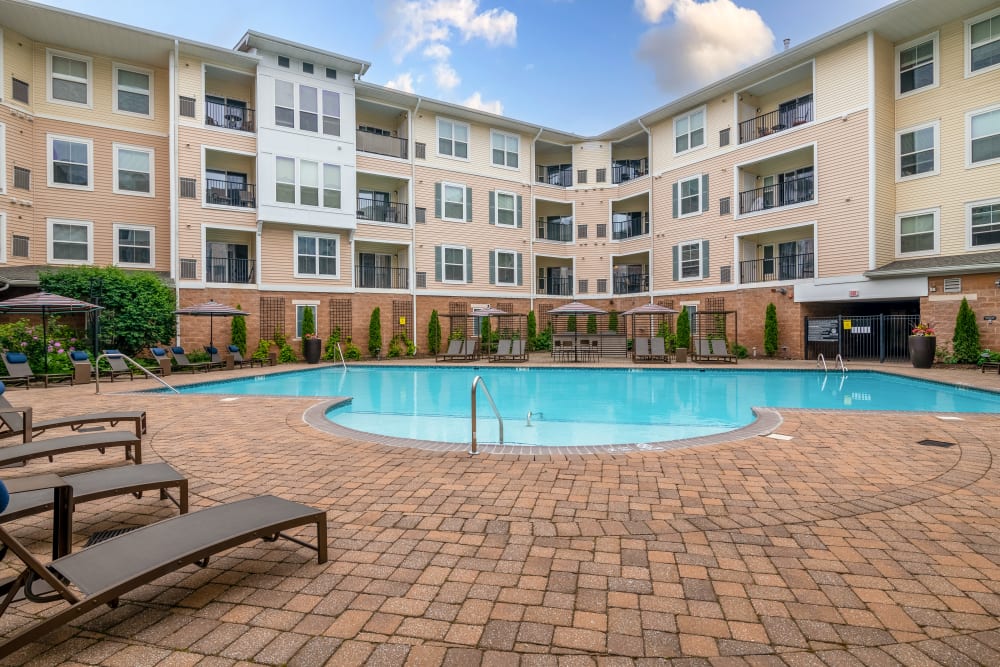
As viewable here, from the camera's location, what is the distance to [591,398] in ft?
38.8

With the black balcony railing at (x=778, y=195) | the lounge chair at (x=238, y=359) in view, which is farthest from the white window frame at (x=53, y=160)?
the black balcony railing at (x=778, y=195)

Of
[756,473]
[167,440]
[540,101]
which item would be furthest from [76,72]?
[756,473]

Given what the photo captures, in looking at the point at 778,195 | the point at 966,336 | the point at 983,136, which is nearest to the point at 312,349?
the point at 778,195

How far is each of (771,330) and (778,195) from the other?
6.02m

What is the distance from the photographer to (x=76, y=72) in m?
18.0

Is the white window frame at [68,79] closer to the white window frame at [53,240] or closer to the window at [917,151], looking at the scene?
the white window frame at [53,240]

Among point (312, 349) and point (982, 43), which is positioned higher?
point (982, 43)

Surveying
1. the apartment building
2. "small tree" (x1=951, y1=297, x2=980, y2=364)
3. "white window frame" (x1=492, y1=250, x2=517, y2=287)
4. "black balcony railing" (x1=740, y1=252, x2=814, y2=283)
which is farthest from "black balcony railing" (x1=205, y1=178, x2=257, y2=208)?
"small tree" (x1=951, y1=297, x2=980, y2=364)

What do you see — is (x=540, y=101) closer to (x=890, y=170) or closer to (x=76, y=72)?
(x=890, y=170)

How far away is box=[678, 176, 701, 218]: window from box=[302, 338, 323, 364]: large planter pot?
56.6 feet

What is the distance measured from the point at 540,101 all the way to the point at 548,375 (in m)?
20.6

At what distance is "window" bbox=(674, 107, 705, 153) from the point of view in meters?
22.5

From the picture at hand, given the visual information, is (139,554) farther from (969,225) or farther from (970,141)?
(970,141)

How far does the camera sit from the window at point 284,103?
19.9 m
